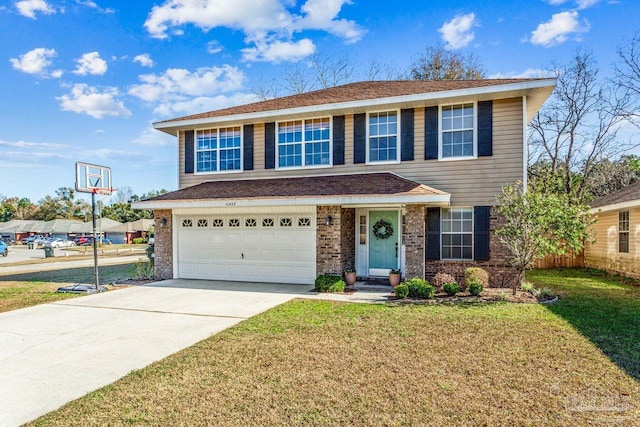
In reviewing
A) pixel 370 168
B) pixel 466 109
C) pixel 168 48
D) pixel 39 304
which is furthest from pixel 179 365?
pixel 168 48

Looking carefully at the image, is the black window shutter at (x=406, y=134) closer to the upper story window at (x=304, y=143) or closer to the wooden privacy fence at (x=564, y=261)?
the upper story window at (x=304, y=143)

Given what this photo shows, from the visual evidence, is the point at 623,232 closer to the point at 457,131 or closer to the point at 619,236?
the point at 619,236

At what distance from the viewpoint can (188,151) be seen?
13844 millimetres

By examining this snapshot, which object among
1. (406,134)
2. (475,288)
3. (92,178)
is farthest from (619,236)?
(92,178)

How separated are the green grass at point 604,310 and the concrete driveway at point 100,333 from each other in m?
5.92

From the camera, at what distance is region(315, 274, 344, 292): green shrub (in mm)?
10031

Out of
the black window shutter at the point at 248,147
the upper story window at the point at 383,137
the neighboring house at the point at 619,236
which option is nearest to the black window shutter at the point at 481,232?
the upper story window at the point at 383,137

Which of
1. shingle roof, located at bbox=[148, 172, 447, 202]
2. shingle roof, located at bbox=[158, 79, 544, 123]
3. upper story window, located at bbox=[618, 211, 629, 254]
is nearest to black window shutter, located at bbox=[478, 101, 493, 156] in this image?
shingle roof, located at bbox=[158, 79, 544, 123]

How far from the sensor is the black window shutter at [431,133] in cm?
1109

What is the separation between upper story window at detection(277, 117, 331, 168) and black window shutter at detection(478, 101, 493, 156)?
450 centimetres

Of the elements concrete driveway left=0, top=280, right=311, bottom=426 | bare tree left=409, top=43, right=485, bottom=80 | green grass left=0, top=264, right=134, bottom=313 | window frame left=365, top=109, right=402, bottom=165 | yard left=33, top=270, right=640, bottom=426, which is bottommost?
green grass left=0, top=264, right=134, bottom=313

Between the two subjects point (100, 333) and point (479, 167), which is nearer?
point (100, 333)

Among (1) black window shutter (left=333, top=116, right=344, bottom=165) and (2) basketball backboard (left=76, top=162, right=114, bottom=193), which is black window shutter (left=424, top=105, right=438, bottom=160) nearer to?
Answer: (1) black window shutter (left=333, top=116, right=344, bottom=165)

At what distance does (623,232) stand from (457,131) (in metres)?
8.01
